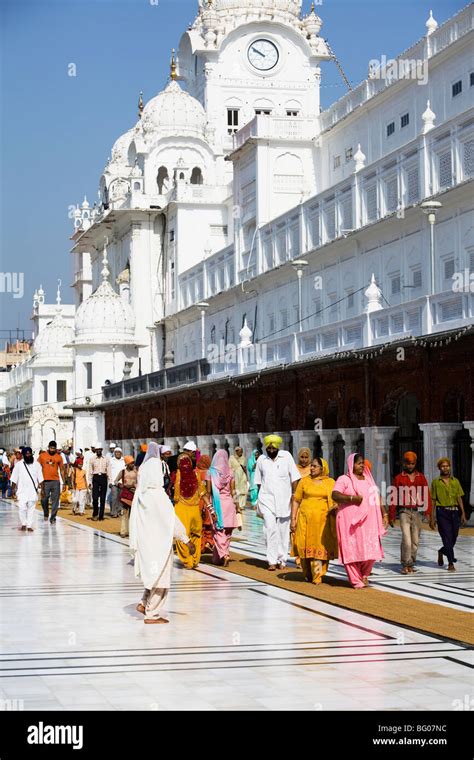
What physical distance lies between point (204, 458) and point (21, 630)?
6.79 meters

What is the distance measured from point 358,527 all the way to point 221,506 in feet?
10.6

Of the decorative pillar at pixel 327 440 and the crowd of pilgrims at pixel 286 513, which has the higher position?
the decorative pillar at pixel 327 440

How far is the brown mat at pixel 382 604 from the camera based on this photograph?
11.1 metres

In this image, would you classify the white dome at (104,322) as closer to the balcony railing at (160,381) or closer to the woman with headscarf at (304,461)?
the balcony railing at (160,381)

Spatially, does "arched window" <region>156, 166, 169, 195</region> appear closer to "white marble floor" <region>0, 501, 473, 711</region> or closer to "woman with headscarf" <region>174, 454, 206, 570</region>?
"woman with headscarf" <region>174, 454, 206, 570</region>

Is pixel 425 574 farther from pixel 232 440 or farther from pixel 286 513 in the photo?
pixel 232 440

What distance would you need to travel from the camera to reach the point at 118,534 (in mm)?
23812

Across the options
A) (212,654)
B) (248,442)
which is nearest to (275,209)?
(248,442)

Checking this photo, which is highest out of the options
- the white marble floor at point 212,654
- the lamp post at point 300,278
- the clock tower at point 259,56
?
the clock tower at point 259,56

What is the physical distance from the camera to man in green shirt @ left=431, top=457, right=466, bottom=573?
15922 mm

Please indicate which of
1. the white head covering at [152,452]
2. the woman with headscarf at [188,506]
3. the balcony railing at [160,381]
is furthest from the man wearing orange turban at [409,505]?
the balcony railing at [160,381]

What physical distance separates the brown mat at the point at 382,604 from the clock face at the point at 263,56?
57.6m
